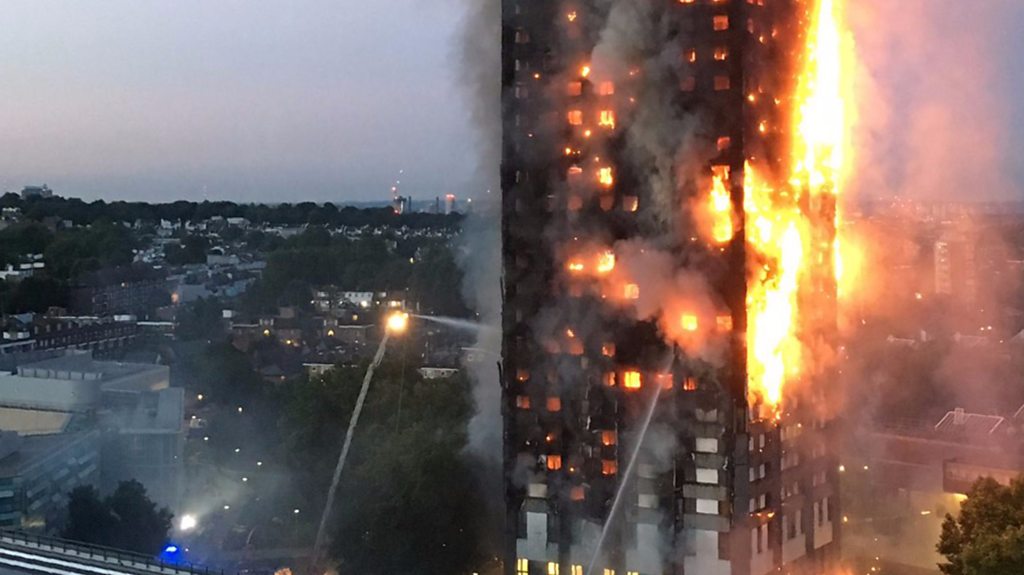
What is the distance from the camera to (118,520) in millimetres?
22453

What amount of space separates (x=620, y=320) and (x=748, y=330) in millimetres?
2204

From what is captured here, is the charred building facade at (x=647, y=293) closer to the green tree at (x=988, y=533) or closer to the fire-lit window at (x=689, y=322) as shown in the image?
the fire-lit window at (x=689, y=322)

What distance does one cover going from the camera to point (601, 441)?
17.8 meters

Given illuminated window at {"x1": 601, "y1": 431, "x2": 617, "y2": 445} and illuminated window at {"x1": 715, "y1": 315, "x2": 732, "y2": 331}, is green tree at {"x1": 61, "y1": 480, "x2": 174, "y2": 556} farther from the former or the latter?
illuminated window at {"x1": 715, "y1": 315, "x2": 732, "y2": 331}

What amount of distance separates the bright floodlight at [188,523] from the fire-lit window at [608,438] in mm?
13591

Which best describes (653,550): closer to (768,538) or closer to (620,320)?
(768,538)

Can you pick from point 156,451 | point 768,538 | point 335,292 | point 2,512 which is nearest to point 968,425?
point 768,538

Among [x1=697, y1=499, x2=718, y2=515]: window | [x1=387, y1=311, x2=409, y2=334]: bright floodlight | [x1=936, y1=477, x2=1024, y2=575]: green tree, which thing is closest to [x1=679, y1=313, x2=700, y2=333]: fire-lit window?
[x1=697, y1=499, x2=718, y2=515]: window

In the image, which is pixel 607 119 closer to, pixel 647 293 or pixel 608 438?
pixel 647 293

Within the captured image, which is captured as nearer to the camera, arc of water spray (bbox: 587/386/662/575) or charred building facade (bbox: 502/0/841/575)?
charred building facade (bbox: 502/0/841/575)

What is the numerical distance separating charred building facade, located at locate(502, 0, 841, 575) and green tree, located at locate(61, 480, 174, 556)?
9265 mm

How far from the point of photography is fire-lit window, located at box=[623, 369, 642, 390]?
1762cm

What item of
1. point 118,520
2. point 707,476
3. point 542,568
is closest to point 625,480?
point 707,476

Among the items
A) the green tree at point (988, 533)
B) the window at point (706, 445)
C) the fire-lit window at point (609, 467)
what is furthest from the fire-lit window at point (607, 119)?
the green tree at point (988, 533)
